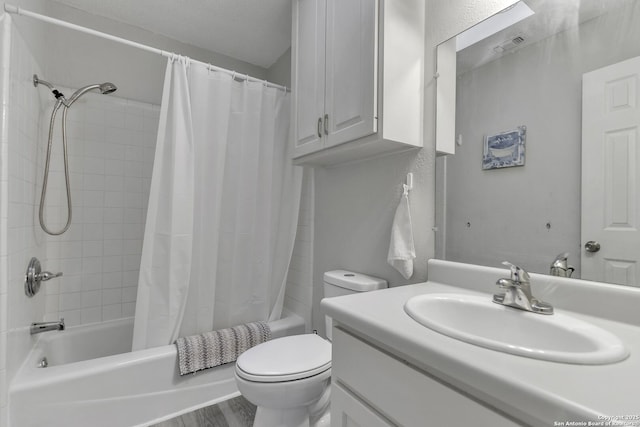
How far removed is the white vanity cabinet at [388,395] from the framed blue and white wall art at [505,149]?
2.56 feet

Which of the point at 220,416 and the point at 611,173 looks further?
the point at 220,416

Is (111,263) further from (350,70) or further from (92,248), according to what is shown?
(350,70)

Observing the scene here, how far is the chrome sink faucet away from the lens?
0.77 metres

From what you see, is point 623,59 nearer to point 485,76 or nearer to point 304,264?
point 485,76

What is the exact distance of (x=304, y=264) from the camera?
206 cm

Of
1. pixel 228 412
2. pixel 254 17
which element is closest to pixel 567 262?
pixel 228 412

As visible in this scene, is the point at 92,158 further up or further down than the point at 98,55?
further down

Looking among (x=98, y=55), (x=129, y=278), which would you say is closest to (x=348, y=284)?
(x=129, y=278)

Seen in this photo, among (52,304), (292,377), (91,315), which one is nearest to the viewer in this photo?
(292,377)

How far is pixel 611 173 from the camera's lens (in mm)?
775

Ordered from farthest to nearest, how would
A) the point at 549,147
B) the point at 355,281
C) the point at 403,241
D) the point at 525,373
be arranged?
1. the point at 355,281
2. the point at 403,241
3. the point at 549,147
4. the point at 525,373

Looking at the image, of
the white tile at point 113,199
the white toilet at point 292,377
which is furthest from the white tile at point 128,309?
the white toilet at point 292,377

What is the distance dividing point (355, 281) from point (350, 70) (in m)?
0.96

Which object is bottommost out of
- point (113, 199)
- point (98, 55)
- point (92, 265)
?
point (92, 265)
